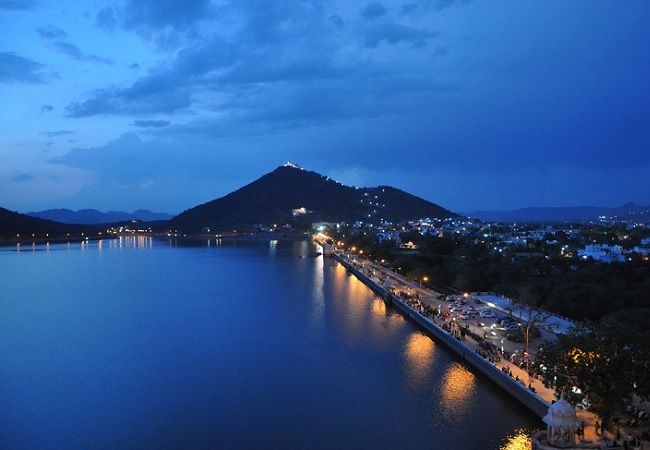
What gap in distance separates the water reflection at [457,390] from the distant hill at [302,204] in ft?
418

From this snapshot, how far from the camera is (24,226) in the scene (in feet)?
379

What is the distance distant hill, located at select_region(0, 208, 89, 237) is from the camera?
110 meters

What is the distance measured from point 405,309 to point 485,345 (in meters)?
10.1

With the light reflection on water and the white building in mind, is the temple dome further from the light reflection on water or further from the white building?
the white building

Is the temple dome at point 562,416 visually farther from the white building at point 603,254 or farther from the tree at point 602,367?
the white building at point 603,254

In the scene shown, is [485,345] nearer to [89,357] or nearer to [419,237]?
[89,357]

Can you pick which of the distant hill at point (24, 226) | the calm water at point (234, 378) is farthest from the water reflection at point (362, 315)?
the distant hill at point (24, 226)

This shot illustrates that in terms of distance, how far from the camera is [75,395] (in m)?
16.9

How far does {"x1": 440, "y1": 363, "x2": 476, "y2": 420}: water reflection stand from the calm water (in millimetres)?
50

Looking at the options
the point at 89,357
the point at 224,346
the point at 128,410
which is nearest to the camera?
the point at 128,410

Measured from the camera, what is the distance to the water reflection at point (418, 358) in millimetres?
17891

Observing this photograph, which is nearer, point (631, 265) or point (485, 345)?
point (485, 345)

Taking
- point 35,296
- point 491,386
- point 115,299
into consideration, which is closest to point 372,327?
point 491,386

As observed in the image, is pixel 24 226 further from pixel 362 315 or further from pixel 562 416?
pixel 562 416
